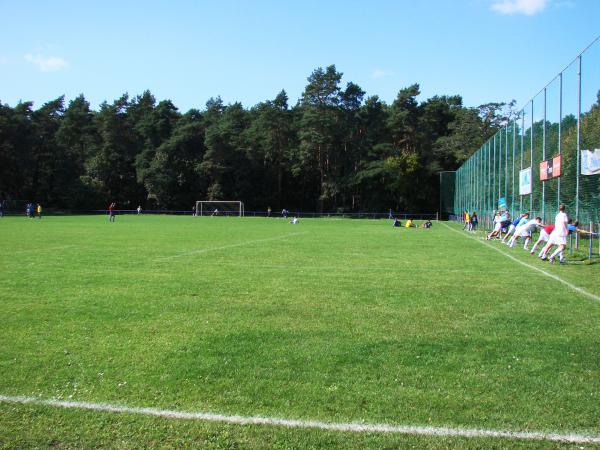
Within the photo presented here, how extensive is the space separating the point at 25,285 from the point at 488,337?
8539 mm

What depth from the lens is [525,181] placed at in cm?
2453

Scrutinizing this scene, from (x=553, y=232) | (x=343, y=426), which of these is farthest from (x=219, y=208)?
(x=343, y=426)

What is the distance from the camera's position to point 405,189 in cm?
7519

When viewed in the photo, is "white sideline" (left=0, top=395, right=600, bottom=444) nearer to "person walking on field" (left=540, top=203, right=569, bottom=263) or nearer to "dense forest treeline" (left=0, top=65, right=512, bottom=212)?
"person walking on field" (left=540, top=203, right=569, bottom=263)

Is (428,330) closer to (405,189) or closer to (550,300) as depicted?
(550,300)

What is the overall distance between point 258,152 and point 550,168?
67.4m

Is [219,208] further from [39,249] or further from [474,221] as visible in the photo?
[39,249]

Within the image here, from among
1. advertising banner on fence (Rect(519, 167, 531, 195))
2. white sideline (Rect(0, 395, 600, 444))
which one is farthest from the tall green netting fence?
white sideline (Rect(0, 395, 600, 444))

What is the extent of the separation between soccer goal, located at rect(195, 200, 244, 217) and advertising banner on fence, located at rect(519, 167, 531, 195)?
54232mm

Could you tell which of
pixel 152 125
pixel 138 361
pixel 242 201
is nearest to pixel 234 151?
pixel 242 201

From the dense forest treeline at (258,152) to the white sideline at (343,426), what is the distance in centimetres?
7113

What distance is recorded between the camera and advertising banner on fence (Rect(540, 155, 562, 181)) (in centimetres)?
1856

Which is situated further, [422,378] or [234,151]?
[234,151]

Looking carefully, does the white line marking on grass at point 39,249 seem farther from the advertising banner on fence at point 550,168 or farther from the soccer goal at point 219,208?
the soccer goal at point 219,208
